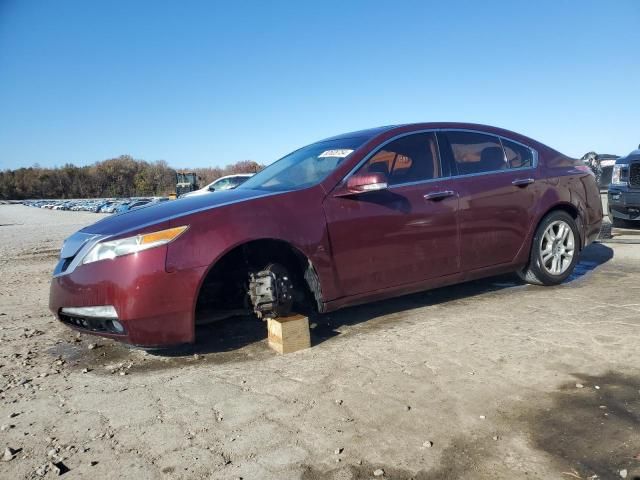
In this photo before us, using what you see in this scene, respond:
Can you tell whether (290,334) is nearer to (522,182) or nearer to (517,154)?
(522,182)

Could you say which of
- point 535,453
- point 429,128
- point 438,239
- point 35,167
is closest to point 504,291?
point 438,239

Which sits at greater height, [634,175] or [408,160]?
[408,160]

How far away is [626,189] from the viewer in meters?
8.74

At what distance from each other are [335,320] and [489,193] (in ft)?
5.88

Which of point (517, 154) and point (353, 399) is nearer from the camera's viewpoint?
point (353, 399)

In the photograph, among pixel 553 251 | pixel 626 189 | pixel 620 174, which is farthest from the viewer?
pixel 620 174

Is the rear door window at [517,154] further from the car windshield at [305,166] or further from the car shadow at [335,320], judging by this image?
the car windshield at [305,166]

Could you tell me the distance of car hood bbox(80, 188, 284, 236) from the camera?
3.21m

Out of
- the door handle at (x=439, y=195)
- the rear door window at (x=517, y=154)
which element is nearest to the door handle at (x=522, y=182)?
the rear door window at (x=517, y=154)

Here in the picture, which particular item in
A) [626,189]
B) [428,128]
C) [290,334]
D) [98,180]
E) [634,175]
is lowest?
[290,334]

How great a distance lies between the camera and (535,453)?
2072mm

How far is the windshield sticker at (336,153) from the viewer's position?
3916mm

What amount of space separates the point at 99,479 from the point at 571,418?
2.20 meters

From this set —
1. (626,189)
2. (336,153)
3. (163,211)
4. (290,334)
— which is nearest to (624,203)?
(626,189)
